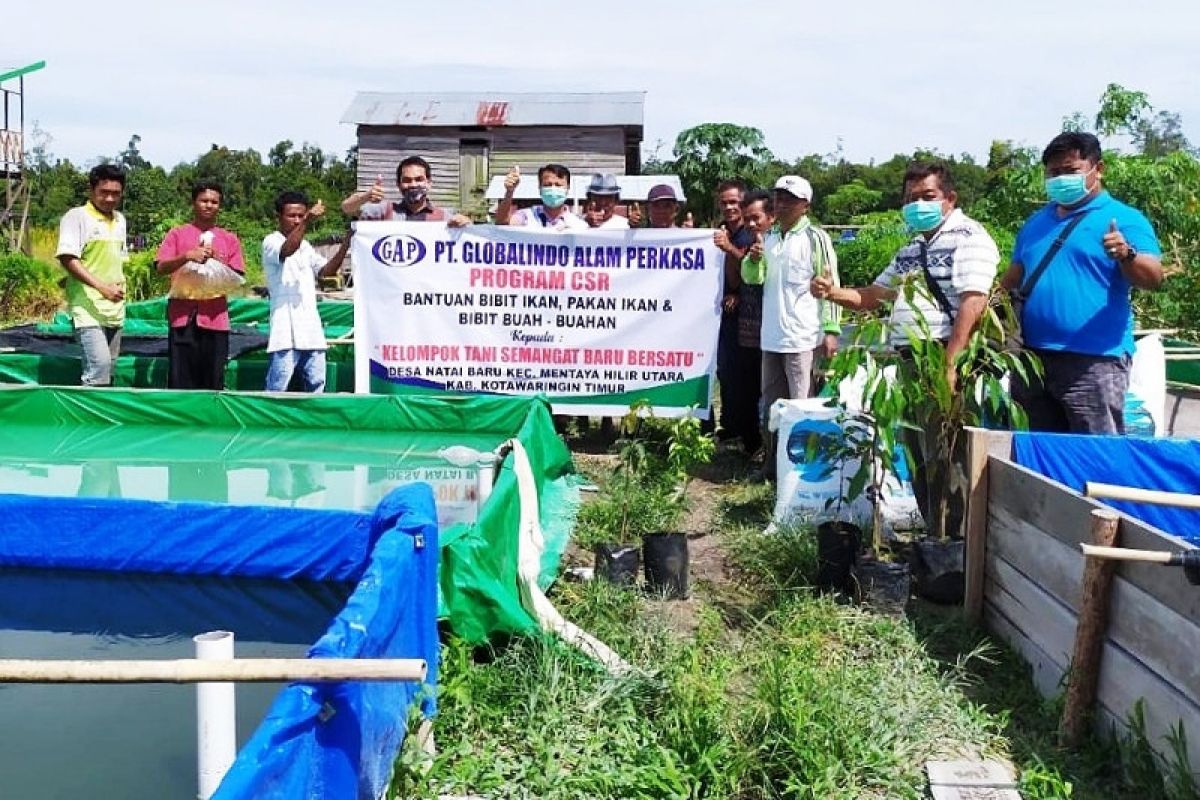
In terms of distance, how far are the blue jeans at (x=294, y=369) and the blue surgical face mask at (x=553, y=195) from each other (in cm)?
170

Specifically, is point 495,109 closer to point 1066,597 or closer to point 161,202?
point 161,202

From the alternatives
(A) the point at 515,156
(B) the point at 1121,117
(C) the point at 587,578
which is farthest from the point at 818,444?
(A) the point at 515,156

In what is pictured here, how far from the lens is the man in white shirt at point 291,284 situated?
643 cm

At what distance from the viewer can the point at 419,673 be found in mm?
1853

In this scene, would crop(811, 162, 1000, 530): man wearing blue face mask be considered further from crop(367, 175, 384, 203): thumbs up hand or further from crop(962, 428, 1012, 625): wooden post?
crop(367, 175, 384, 203): thumbs up hand

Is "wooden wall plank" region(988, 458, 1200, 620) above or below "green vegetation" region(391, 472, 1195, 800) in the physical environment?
above

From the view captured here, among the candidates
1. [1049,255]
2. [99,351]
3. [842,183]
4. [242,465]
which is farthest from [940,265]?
[842,183]

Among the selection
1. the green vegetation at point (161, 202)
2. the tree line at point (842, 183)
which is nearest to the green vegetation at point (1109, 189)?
the tree line at point (842, 183)

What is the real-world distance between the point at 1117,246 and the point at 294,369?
4797 mm

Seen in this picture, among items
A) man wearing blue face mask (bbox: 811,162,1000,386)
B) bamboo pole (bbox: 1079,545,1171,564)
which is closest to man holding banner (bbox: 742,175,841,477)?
man wearing blue face mask (bbox: 811,162,1000,386)

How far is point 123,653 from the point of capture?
12.0 ft

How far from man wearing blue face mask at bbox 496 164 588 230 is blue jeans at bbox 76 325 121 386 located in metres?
2.45

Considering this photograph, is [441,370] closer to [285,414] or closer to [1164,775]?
[285,414]

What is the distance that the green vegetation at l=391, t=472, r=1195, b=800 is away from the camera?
272 cm
